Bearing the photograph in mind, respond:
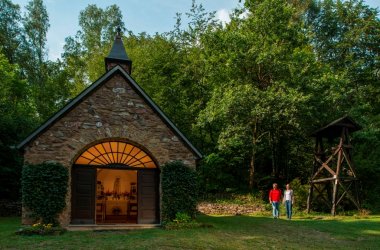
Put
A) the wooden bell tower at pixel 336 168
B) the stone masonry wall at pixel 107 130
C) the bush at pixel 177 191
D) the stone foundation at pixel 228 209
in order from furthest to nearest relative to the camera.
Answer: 1. the stone foundation at pixel 228 209
2. the wooden bell tower at pixel 336 168
3. the bush at pixel 177 191
4. the stone masonry wall at pixel 107 130

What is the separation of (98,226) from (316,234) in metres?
7.41

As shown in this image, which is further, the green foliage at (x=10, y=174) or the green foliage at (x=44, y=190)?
the green foliage at (x=10, y=174)

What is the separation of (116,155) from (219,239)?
557cm

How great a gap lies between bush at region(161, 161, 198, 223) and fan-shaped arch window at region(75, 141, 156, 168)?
949 millimetres

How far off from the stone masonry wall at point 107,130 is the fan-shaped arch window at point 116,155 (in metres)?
0.60

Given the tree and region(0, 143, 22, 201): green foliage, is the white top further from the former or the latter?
region(0, 143, 22, 201): green foliage

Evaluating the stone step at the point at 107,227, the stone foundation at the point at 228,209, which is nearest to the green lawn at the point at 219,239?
the stone step at the point at 107,227

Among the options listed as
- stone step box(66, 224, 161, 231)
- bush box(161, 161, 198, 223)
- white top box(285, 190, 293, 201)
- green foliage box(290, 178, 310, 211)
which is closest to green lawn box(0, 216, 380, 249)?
stone step box(66, 224, 161, 231)

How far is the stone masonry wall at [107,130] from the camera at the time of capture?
13.2 meters

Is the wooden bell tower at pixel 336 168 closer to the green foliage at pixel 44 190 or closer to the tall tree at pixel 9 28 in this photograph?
the green foliage at pixel 44 190

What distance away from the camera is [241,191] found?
24859mm

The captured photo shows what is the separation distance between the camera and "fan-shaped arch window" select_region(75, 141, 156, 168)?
14.2m

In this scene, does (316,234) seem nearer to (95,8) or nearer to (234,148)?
(234,148)

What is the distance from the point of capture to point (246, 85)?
22703 millimetres
